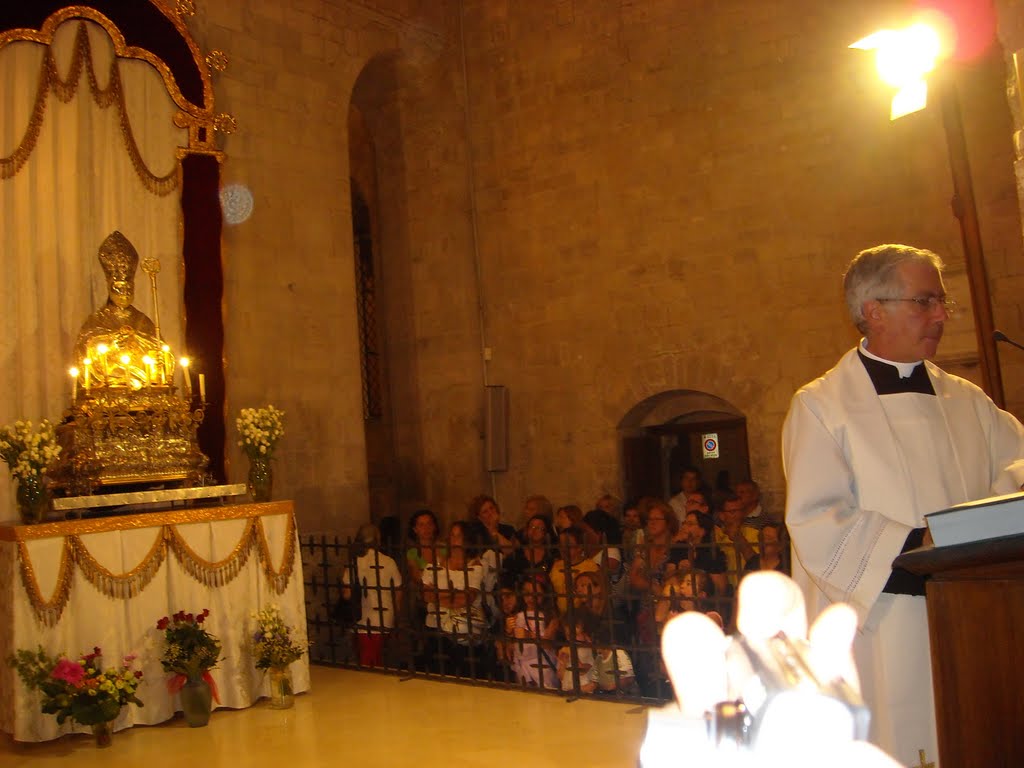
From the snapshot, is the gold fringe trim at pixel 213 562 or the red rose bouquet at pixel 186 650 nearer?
the red rose bouquet at pixel 186 650

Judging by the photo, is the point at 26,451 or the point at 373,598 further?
the point at 373,598

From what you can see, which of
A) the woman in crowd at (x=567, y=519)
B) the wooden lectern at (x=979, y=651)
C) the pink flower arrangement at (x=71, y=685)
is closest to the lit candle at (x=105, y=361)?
the pink flower arrangement at (x=71, y=685)

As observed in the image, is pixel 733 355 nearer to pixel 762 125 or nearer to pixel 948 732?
pixel 762 125

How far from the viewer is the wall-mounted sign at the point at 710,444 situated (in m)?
10.7

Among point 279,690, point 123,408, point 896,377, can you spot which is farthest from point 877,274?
point 123,408

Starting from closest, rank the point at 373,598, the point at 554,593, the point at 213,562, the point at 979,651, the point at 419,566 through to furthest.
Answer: the point at 979,651
the point at 213,562
the point at 554,593
the point at 419,566
the point at 373,598

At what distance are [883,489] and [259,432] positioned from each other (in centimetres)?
474

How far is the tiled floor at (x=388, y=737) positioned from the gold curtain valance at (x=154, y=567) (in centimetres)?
71

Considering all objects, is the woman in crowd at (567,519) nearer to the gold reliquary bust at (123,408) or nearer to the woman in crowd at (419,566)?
the woman in crowd at (419,566)

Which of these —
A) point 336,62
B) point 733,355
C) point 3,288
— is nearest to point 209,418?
point 3,288

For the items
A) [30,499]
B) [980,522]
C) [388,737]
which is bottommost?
[388,737]

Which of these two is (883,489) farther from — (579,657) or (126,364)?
(126,364)

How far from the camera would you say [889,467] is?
2.65 m

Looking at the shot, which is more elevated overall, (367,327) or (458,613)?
(367,327)
